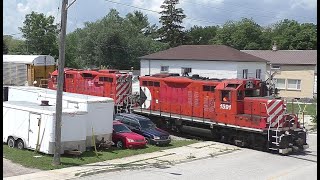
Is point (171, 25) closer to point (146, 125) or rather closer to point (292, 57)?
point (292, 57)

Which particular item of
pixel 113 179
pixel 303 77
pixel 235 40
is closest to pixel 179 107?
pixel 113 179

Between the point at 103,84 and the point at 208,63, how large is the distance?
17.2m

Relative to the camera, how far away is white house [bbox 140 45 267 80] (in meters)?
45.8

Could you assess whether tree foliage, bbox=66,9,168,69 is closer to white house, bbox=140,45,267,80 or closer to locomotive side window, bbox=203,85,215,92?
white house, bbox=140,45,267,80

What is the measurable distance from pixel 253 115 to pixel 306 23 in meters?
74.7

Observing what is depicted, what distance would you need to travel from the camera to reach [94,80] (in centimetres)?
3372

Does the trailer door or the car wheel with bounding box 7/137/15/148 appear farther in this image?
the car wheel with bounding box 7/137/15/148

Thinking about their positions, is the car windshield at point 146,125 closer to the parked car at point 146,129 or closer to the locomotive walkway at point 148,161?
the parked car at point 146,129

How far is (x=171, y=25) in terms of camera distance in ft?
311

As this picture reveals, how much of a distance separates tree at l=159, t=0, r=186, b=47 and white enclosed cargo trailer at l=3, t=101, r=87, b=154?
7238 cm

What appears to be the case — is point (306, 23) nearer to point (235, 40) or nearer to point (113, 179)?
point (235, 40)

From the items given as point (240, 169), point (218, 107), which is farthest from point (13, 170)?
point (218, 107)

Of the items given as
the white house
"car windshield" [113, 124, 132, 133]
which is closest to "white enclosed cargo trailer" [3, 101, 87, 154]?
"car windshield" [113, 124, 132, 133]

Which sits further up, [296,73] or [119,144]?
[296,73]
